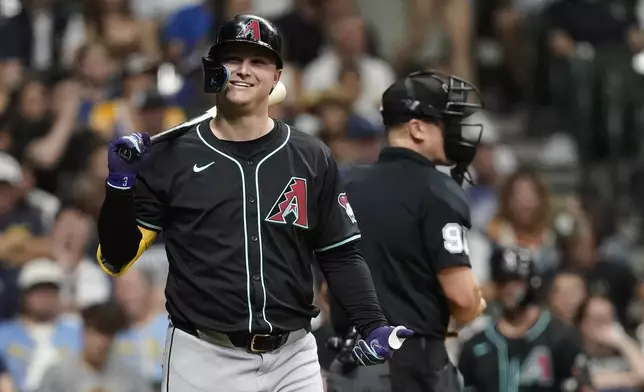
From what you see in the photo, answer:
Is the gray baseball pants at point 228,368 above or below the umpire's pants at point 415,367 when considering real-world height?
above

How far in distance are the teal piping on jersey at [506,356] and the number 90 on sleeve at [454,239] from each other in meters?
1.84

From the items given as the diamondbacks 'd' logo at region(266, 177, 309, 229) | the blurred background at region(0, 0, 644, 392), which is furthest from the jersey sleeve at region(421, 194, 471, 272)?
the blurred background at region(0, 0, 644, 392)

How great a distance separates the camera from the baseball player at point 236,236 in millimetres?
4531

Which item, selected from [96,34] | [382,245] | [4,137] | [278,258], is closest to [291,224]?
[278,258]

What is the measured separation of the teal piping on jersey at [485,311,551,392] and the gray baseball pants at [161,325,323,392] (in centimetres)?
252

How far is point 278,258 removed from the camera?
15.1ft

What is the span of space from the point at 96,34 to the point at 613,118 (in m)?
4.79

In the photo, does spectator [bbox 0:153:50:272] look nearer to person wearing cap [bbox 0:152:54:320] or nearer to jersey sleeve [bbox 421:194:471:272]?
person wearing cap [bbox 0:152:54:320]

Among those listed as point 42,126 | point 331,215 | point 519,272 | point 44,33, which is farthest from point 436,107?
point 44,33

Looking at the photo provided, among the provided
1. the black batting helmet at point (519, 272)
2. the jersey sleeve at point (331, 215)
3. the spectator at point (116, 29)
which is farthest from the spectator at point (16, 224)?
the jersey sleeve at point (331, 215)

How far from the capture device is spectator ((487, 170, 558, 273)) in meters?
10.3

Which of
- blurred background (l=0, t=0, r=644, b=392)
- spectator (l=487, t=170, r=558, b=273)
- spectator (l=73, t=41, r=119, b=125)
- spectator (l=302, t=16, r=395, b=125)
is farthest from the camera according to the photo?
spectator (l=302, t=16, r=395, b=125)

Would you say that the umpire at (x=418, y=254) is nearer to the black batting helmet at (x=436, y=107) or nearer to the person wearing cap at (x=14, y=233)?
the black batting helmet at (x=436, y=107)

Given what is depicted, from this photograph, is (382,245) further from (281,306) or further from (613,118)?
(613,118)
